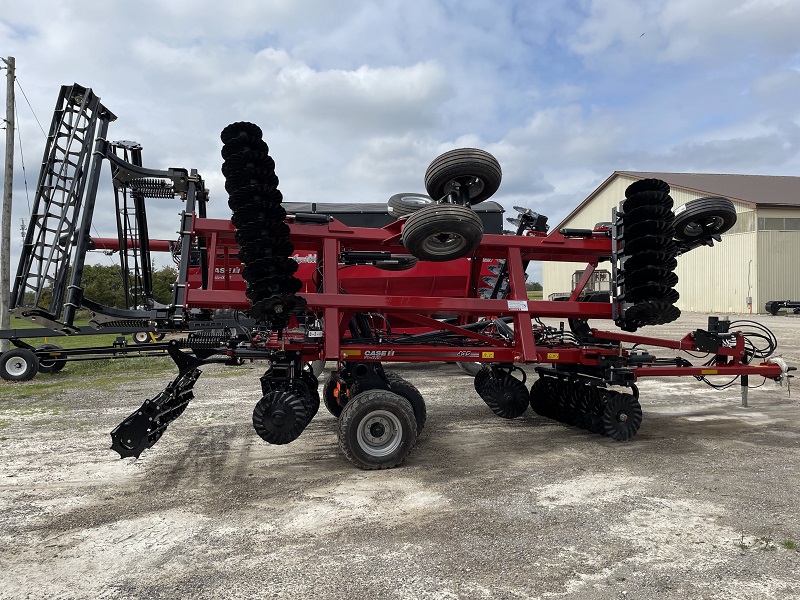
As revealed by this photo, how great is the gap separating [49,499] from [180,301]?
1.84m

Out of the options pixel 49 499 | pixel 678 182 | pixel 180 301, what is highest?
pixel 678 182

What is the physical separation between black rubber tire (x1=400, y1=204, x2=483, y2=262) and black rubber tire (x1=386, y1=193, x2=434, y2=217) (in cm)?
115

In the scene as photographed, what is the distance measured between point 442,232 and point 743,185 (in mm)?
39037

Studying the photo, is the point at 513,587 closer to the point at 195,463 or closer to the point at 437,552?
the point at 437,552

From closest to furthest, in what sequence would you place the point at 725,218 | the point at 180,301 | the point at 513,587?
the point at 513,587, the point at 180,301, the point at 725,218

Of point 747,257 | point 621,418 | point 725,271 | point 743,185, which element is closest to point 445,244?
point 621,418

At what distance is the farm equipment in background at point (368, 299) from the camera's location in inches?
198

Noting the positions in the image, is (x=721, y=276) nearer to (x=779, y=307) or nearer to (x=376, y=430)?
(x=779, y=307)

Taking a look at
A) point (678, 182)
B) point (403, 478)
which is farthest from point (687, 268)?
point (403, 478)

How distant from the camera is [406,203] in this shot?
21.0 ft

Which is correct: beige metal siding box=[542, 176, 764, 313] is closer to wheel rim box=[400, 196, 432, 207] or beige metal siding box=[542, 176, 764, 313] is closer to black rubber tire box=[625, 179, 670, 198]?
black rubber tire box=[625, 179, 670, 198]

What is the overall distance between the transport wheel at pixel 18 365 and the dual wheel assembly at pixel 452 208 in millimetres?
9122

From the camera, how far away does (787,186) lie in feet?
121

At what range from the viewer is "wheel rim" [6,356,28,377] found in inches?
435
